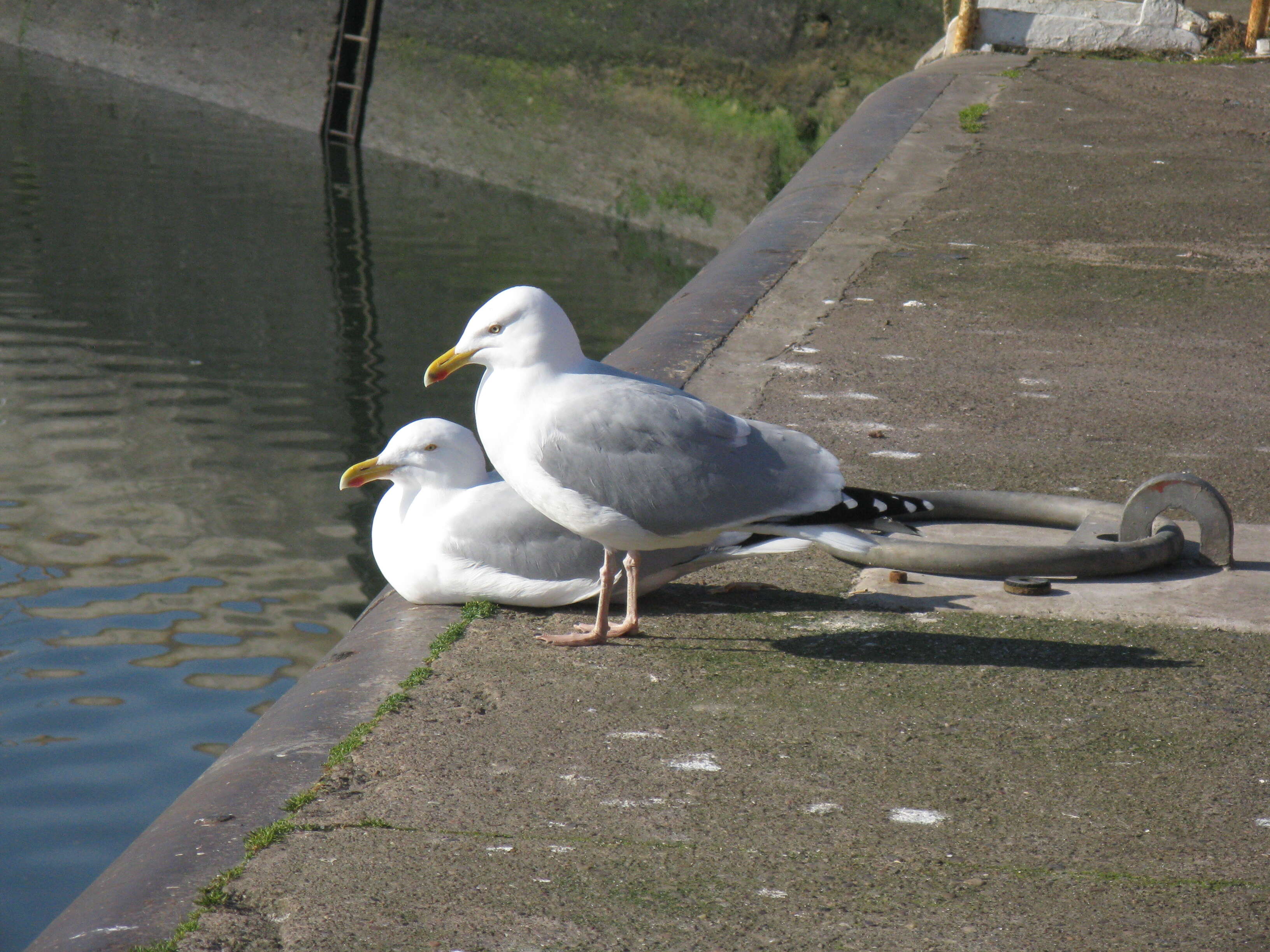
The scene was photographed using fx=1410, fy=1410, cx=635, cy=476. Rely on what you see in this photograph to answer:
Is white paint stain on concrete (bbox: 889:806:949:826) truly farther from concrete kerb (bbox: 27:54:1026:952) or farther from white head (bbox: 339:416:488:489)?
white head (bbox: 339:416:488:489)

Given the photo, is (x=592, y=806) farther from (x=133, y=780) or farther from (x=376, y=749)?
(x=133, y=780)

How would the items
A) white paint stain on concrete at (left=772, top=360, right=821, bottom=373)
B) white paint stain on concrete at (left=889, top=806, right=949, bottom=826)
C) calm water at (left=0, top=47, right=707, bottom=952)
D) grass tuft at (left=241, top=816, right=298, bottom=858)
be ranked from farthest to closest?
calm water at (left=0, top=47, right=707, bottom=952), white paint stain on concrete at (left=772, top=360, right=821, bottom=373), white paint stain on concrete at (left=889, top=806, right=949, bottom=826), grass tuft at (left=241, top=816, right=298, bottom=858)

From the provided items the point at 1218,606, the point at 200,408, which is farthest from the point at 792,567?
the point at 200,408

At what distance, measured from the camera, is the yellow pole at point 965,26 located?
1122 cm

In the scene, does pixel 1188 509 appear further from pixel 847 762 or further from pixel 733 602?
pixel 847 762

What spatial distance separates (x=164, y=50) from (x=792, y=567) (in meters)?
18.0

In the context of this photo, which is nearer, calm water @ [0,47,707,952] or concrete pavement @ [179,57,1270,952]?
concrete pavement @ [179,57,1270,952]

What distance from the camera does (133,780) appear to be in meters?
5.14

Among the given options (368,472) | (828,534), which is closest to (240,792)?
(368,472)

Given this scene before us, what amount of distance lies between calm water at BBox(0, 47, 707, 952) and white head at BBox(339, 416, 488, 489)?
1.81m

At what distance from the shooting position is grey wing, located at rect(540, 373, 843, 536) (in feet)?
9.92

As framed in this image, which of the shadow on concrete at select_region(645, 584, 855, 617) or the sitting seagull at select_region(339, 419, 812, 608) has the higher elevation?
the sitting seagull at select_region(339, 419, 812, 608)

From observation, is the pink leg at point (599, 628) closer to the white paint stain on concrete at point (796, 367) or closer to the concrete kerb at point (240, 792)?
the concrete kerb at point (240, 792)

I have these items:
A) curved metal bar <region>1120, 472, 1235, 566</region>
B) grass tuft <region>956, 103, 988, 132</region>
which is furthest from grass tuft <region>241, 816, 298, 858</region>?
grass tuft <region>956, 103, 988, 132</region>
